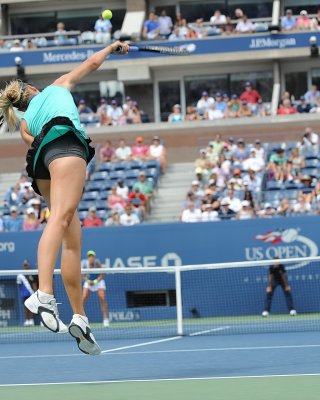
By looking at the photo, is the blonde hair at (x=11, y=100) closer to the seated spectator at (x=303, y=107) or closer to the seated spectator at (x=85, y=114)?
the seated spectator at (x=303, y=107)

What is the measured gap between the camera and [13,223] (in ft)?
75.4

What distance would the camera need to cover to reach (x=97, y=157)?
2792 centimetres

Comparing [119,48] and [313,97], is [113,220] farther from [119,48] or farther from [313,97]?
[119,48]

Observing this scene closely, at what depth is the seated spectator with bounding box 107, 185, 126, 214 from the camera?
23.2 metres

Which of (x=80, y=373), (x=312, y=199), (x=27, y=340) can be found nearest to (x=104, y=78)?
(x=312, y=199)

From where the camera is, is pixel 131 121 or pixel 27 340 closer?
pixel 27 340

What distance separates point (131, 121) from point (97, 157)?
8.44 feet

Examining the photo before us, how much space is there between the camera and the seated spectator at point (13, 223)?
75.1ft

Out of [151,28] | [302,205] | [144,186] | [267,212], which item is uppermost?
[151,28]

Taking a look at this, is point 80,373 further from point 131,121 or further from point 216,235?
point 131,121

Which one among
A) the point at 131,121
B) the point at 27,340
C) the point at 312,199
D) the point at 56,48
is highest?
the point at 56,48

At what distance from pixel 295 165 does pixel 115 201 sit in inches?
167

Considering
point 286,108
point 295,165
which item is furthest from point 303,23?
point 295,165

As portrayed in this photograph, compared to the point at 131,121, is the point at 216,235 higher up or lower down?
lower down
